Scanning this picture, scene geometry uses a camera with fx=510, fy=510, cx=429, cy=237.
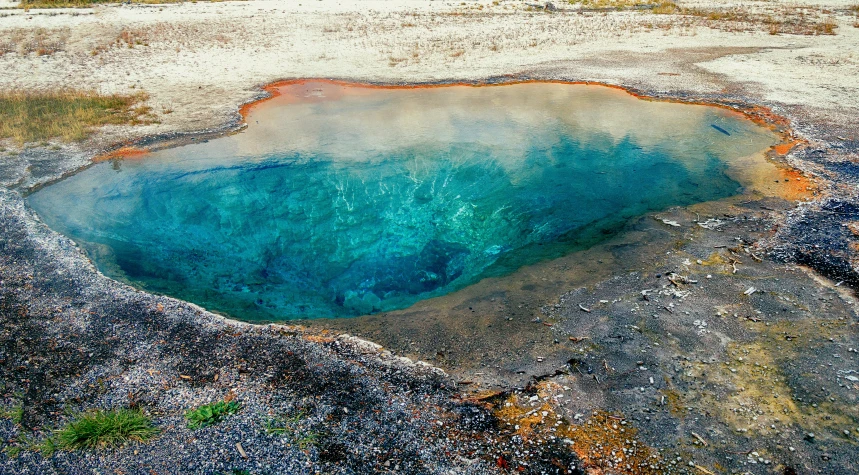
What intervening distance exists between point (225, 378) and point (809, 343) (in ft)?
24.9

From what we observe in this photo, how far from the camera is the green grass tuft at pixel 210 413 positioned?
226 inches

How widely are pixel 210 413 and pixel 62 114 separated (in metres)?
14.1

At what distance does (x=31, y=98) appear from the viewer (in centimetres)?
1648

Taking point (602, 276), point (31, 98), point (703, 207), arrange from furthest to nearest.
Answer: point (31, 98)
point (703, 207)
point (602, 276)

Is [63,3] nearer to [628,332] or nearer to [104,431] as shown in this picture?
[104,431]

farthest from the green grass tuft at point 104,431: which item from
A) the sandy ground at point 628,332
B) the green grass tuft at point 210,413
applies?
the green grass tuft at point 210,413

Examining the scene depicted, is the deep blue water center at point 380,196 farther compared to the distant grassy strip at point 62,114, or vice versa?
the distant grassy strip at point 62,114

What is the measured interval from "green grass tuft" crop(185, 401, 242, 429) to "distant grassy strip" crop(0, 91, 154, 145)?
11.9m

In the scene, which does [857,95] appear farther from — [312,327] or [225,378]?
[225,378]

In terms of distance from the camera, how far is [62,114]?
1543 cm

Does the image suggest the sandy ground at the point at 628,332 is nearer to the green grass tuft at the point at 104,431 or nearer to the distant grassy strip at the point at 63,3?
the green grass tuft at the point at 104,431

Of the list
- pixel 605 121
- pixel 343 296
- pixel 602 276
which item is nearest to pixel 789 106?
pixel 605 121

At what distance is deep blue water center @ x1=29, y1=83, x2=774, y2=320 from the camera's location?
9297mm

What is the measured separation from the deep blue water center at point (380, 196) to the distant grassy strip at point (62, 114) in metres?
2.78
